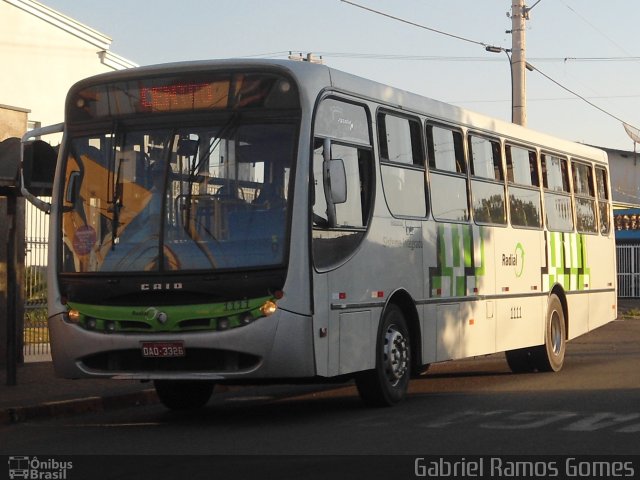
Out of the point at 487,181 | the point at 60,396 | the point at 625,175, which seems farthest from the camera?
the point at 625,175

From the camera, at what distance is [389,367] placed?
518 inches

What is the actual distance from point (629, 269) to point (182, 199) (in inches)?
1420

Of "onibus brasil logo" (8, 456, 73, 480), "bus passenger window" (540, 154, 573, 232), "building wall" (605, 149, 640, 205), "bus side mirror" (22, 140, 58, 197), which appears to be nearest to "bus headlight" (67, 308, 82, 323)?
"bus side mirror" (22, 140, 58, 197)

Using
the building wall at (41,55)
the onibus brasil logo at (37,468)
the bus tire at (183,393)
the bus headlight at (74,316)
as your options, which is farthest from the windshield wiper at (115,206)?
the building wall at (41,55)

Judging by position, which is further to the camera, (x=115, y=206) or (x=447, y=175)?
(x=447, y=175)

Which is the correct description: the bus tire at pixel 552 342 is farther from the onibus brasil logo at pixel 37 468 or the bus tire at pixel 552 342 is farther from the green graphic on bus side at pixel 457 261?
the onibus brasil logo at pixel 37 468

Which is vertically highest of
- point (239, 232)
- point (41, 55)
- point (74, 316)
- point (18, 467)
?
point (41, 55)

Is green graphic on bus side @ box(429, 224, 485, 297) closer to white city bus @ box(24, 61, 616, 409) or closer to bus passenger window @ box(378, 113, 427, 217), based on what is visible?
white city bus @ box(24, 61, 616, 409)

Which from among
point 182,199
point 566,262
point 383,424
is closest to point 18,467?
point 182,199

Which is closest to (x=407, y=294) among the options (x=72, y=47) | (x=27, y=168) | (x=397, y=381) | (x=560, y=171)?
(x=397, y=381)

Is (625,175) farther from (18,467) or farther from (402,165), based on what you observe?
(18,467)

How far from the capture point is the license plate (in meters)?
11.6

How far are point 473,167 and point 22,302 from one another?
6.97m

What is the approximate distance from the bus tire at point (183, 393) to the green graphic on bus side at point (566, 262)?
5.82 meters
